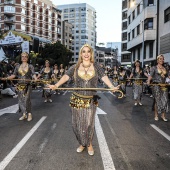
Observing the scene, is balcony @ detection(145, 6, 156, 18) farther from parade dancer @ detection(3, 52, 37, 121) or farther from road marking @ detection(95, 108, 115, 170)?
road marking @ detection(95, 108, 115, 170)

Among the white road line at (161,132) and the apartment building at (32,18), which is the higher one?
the apartment building at (32,18)

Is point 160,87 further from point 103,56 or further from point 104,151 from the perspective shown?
point 103,56

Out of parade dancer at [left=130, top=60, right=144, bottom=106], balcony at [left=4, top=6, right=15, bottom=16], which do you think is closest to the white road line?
parade dancer at [left=130, top=60, right=144, bottom=106]

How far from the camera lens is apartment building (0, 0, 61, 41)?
80688mm

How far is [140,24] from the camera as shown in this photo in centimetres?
3944

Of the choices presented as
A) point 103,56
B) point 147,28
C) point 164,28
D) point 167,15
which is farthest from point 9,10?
point 103,56

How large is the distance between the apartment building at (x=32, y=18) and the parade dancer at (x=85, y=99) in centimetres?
8063

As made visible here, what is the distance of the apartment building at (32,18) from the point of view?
80688 millimetres

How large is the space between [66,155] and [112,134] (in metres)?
2.09

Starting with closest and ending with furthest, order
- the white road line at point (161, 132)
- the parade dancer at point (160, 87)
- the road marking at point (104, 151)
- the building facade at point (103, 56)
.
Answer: the road marking at point (104, 151), the white road line at point (161, 132), the parade dancer at point (160, 87), the building facade at point (103, 56)

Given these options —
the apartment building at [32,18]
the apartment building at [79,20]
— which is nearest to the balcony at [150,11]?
the apartment building at [32,18]

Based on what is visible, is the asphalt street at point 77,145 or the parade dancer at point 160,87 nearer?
the asphalt street at point 77,145

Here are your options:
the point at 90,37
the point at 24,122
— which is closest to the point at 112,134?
the point at 24,122

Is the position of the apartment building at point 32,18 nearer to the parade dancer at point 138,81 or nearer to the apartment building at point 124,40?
the apartment building at point 124,40
